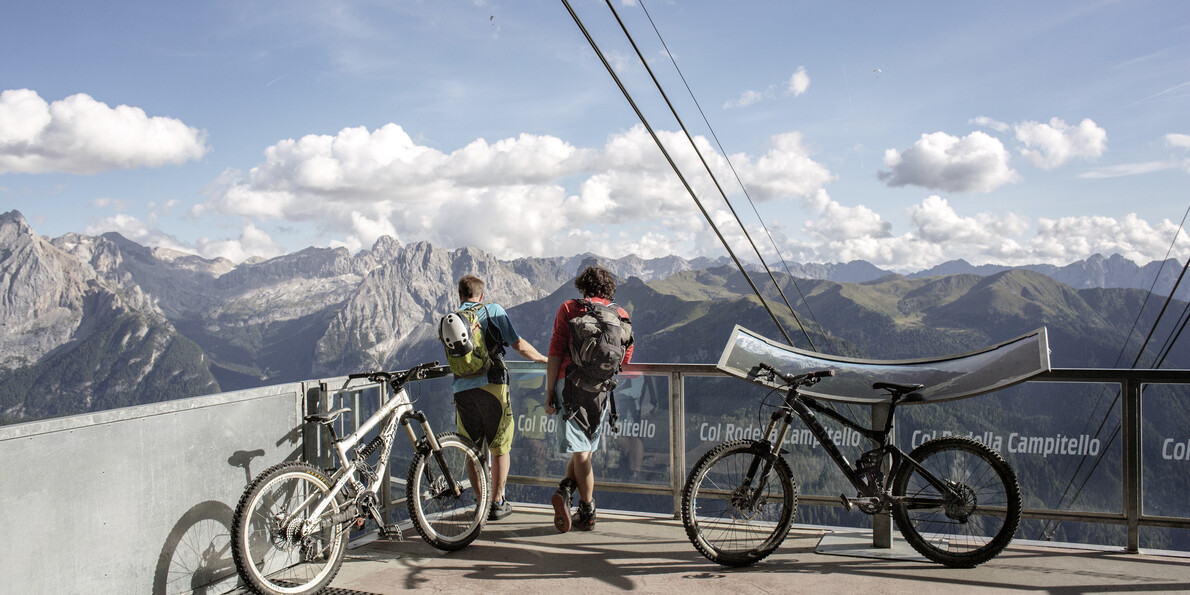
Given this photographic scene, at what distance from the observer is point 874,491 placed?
17.7ft

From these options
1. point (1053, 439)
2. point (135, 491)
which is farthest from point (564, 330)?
point (1053, 439)

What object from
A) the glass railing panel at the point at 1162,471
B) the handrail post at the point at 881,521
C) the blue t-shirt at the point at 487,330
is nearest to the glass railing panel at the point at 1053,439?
the glass railing panel at the point at 1162,471

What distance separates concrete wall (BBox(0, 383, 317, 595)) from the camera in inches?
152

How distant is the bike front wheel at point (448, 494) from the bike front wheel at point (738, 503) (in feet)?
5.59

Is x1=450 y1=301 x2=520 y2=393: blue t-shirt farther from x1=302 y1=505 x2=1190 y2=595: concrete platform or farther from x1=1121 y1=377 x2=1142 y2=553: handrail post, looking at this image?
x1=1121 y1=377 x2=1142 y2=553: handrail post

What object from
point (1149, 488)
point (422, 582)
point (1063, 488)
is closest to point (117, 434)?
point (422, 582)

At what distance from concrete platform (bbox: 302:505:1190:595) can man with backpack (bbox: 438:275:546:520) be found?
76 cm

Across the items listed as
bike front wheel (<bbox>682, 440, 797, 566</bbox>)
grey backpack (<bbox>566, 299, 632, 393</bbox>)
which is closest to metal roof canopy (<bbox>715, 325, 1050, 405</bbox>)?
bike front wheel (<bbox>682, 440, 797, 566</bbox>)

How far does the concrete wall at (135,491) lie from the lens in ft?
12.6

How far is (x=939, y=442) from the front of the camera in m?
5.30

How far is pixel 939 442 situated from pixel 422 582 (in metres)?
3.62

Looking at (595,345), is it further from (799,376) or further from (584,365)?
(799,376)

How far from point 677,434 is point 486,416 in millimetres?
1781

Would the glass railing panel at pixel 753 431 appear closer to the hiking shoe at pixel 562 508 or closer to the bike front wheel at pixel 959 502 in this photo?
the bike front wheel at pixel 959 502
